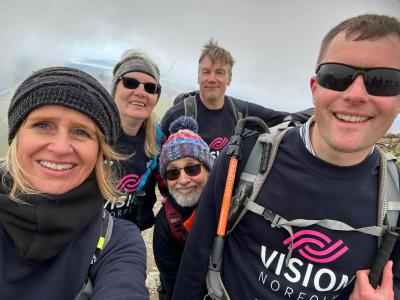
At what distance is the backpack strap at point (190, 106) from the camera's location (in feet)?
15.8

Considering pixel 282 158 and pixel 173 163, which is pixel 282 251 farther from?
pixel 173 163

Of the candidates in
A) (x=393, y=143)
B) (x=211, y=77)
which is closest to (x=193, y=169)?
(x=211, y=77)

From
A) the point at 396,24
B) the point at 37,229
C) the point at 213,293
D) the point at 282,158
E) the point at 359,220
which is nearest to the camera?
the point at 37,229

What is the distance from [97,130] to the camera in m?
1.70

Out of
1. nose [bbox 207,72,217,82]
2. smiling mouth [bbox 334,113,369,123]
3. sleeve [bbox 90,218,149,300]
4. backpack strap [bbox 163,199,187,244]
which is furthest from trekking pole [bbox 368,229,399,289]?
nose [bbox 207,72,217,82]

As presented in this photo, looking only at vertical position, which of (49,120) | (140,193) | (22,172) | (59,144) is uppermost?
(49,120)

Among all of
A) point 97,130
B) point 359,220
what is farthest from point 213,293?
point 97,130

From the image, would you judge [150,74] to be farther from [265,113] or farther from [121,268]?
[121,268]

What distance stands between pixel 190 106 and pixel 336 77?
3359 mm

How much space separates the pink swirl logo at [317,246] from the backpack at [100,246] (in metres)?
1.13

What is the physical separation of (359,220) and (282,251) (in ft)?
1.68

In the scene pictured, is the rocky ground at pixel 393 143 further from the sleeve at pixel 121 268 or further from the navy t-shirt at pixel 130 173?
the sleeve at pixel 121 268

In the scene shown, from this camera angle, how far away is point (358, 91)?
5.49ft

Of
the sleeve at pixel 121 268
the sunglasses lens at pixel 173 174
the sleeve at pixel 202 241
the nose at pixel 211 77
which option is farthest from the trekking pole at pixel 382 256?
the nose at pixel 211 77
